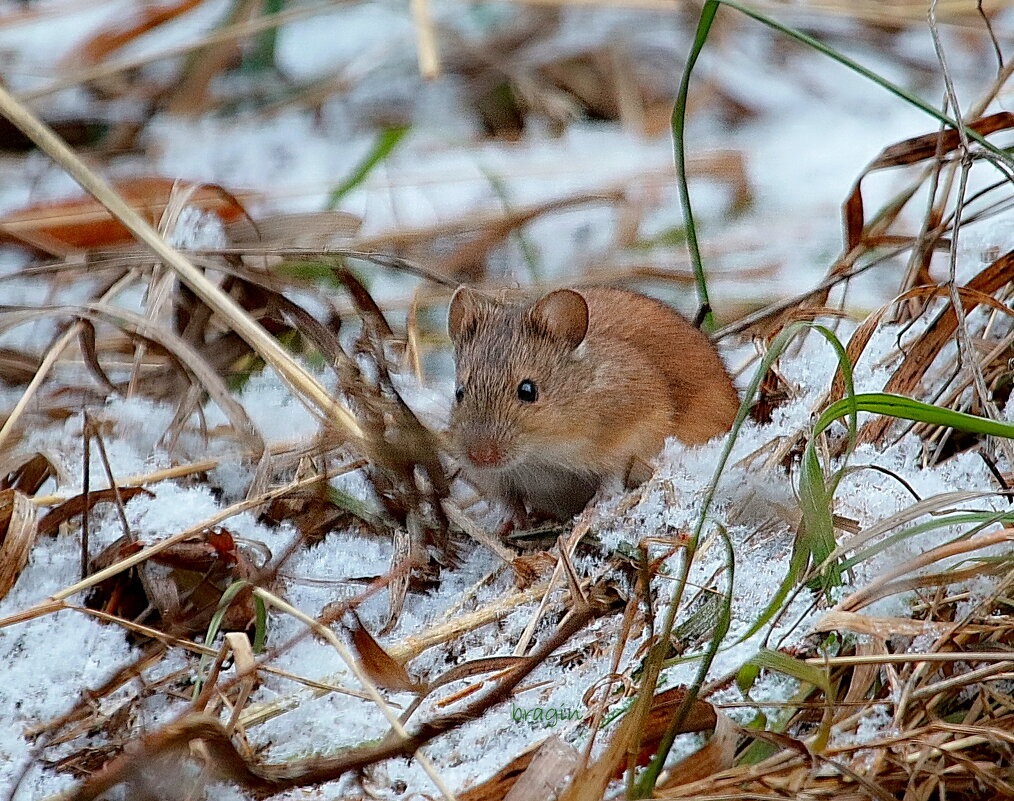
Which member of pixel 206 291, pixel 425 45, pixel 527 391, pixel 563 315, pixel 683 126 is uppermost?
pixel 425 45

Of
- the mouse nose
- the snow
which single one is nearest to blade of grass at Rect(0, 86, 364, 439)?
the snow

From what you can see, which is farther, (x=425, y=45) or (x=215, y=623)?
(x=425, y=45)

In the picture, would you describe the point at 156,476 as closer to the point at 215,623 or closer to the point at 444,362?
the point at 215,623

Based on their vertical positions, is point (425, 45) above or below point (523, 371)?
above

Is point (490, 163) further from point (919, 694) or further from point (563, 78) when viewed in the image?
point (919, 694)

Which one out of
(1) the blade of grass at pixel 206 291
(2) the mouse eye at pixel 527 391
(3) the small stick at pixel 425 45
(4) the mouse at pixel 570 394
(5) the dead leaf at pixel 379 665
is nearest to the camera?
(5) the dead leaf at pixel 379 665

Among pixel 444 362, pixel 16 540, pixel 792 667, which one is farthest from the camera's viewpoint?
pixel 444 362

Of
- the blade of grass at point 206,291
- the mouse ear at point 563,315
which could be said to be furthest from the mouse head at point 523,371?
the blade of grass at point 206,291

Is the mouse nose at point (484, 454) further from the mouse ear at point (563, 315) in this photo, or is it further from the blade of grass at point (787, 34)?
the blade of grass at point (787, 34)

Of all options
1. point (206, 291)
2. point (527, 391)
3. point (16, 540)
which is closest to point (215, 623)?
point (16, 540)
